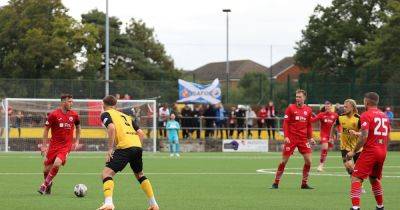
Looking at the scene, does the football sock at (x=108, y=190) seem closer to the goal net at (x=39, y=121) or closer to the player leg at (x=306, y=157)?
the player leg at (x=306, y=157)

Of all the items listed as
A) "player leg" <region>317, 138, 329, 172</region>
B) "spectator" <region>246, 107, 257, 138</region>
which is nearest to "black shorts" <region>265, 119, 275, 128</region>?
"spectator" <region>246, 107, 257, 138</region>

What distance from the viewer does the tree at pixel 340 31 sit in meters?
91.4

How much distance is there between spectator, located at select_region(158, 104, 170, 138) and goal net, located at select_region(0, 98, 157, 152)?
1.48 feet

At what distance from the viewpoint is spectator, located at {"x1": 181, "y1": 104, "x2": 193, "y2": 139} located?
142 feet

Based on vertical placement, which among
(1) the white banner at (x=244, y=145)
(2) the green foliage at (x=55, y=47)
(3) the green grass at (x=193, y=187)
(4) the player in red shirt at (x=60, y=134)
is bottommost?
(3) the green grass at (x=193, y=187)

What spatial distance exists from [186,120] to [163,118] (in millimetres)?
1413

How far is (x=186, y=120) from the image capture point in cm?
4359

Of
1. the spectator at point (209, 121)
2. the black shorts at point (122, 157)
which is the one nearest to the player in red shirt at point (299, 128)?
the black shorts at point (122, 157)

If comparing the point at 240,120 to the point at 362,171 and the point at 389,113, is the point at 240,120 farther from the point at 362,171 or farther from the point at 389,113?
the point at 362,171

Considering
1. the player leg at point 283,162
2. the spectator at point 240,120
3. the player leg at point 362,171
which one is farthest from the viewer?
the spectator at point 240,120

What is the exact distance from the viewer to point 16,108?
40.7 meters

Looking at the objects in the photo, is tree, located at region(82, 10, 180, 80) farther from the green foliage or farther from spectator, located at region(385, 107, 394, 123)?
spectator, located at region(385, 107, 394, 123)

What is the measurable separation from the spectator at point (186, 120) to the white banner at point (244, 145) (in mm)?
1866


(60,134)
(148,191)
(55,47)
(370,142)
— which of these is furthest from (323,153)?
(55,47)
